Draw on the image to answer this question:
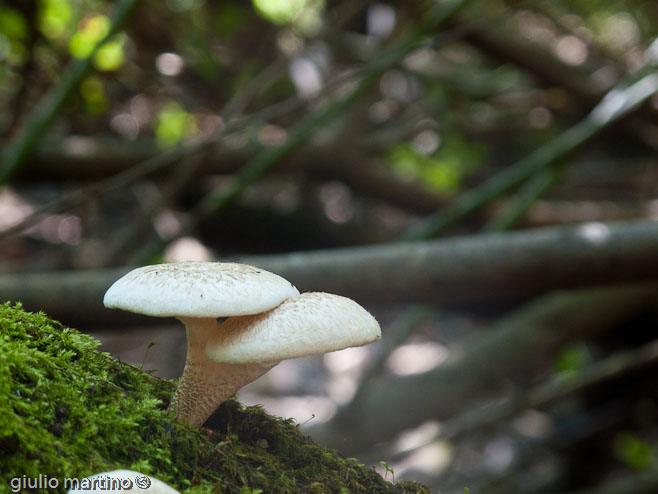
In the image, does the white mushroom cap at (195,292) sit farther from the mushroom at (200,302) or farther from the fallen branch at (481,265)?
the fallen branch at (481,265)

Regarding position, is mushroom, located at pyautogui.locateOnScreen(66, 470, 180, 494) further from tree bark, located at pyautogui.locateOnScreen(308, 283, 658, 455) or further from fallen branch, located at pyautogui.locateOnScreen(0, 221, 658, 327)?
tree bark, located at pyautogui.locateOnScreen(308, 283, 658, 455)

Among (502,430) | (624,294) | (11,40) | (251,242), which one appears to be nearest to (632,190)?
(624,294)

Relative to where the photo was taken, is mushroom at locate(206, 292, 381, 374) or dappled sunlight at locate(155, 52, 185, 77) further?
dappled sunlight at locate(155, 52, 185, 77)

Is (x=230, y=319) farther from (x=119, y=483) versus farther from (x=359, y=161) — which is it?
(x=359, y=161)

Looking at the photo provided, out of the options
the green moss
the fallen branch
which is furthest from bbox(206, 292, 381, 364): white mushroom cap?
the fallen branch

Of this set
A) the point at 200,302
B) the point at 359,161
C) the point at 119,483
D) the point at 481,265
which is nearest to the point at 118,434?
the point at 119,483

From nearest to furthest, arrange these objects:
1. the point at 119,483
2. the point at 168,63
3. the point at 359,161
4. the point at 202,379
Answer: the point at 119,483, the point at 202,379, the point at 168,63, the point at 359,161
